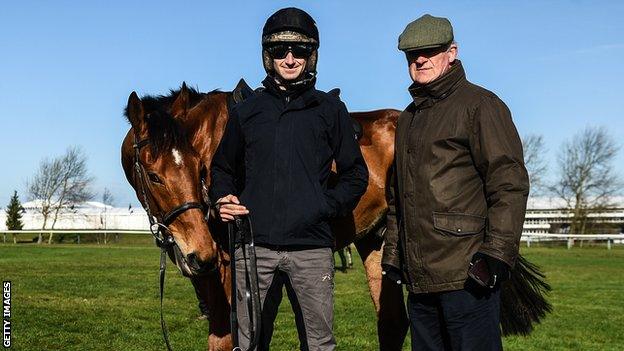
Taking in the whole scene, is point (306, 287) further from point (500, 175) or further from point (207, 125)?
point (207, 125)

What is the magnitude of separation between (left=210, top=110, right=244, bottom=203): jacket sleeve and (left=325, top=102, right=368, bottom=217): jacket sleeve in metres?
0.52

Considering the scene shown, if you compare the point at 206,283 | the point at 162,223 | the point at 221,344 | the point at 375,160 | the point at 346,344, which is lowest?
the point at 346,344

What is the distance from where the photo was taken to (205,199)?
426cm

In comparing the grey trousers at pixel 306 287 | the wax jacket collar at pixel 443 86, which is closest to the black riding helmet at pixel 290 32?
the wax jacket collar at pixel 443 86

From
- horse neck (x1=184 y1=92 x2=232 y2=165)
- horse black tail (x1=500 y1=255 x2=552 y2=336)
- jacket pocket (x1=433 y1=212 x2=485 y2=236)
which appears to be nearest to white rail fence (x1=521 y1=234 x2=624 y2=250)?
horse black tail (x1=500 y1=255 x2=552 y2=336)

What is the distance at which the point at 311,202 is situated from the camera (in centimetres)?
347

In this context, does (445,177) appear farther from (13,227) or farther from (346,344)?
(13,227)

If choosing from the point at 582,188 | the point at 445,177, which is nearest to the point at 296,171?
the point at 445,177

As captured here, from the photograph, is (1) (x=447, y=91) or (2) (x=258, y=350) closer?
(1) (x=447, y=91)

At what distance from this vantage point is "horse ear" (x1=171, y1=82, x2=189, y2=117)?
4668 mm

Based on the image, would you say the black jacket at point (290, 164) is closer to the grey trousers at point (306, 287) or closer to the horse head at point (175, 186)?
the grey trousers at point (306, 287)

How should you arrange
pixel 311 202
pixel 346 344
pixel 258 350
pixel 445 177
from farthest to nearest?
1. pixel 346 344
2. pixel 258 350
3. pixel 311 202
4. pixel 445 177

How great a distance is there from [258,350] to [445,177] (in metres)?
1.49

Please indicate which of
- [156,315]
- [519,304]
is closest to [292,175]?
[519,304]
